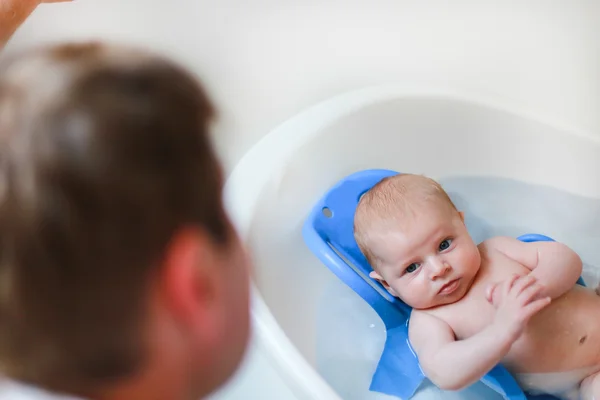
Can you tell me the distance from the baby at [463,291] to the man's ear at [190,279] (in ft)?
1.76

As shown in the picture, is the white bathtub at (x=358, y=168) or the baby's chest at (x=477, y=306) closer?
the baby's chest at (x=477, y=306)

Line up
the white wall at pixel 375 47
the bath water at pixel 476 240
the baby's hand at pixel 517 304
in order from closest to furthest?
the baby's hand at pixel 517 304, the bath water at pixel 476 240, the white wall at pixel 375 47

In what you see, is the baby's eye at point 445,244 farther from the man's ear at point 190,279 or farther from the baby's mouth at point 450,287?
the man's ear at point 190,279

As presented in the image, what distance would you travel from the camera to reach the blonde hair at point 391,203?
84 cm

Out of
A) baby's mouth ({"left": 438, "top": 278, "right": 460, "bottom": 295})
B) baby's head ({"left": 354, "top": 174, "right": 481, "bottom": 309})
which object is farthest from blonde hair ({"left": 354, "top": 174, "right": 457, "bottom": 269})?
baby's mouth ({"left": 438, "top": 278, "right": 460, "bottom": 295})

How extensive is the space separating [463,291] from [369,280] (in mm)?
163

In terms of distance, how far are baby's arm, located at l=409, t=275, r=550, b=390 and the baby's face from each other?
0.05 meters

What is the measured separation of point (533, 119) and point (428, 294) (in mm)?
469

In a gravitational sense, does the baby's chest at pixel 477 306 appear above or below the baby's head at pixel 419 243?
below

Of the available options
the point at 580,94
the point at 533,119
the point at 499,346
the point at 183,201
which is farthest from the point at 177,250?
the point at 580,94

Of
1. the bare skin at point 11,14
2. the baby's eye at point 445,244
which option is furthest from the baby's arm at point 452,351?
the bare skin at point 11,14

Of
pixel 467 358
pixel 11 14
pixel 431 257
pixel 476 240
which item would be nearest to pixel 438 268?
pixel 431 257

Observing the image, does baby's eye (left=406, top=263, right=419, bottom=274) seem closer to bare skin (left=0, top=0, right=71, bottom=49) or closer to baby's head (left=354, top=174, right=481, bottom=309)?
baby's head (left=354, top=174, right=481, bottom=309)

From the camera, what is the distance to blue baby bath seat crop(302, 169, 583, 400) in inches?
35.6
